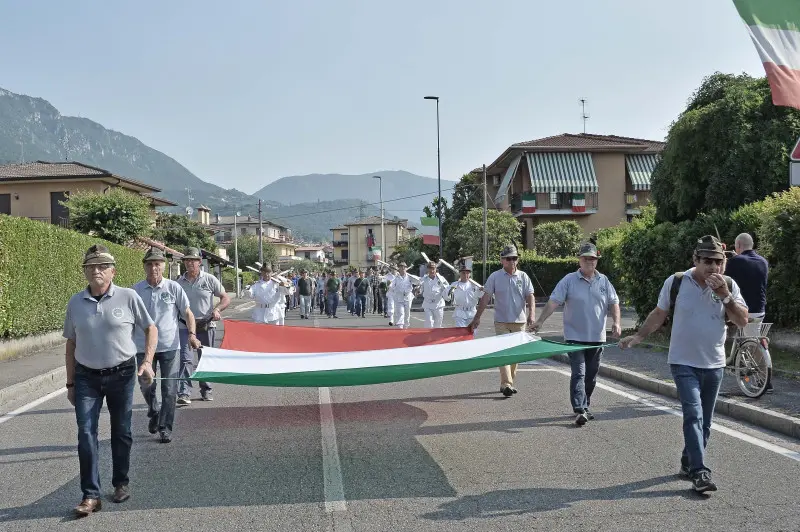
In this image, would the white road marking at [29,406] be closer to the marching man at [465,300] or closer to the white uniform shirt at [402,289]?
the marching man at [465,300]

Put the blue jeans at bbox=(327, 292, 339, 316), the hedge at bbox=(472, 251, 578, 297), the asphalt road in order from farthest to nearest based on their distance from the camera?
the hedge at bbox=(472, 251, 578, 297)
the blue jeans at bbox=(327, 292, 339, 316)
the asphalt road

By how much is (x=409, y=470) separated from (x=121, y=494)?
2279mm

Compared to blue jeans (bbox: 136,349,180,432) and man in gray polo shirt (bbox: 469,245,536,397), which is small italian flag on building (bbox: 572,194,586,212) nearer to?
man in gray polo shirt (bbox: 469,245,536,397)

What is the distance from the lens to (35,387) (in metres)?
12.1

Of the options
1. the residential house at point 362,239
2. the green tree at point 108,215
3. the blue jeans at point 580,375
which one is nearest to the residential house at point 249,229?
the residential house at point 362,239

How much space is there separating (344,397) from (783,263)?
7700 mm

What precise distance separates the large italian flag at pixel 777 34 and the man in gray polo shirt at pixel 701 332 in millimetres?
4050

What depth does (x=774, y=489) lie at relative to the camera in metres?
5.85

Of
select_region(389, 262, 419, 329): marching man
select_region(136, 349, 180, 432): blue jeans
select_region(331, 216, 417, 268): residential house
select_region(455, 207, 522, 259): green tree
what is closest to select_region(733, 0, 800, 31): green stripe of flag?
select_region(136, 349, 180, 432): blue jeans

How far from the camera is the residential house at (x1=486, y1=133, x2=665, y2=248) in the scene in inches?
2151

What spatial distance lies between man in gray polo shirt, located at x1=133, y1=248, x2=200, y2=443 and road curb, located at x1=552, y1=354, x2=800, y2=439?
5554mm

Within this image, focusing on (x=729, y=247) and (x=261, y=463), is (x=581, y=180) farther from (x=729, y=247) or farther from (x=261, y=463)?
(x=261, y=463)

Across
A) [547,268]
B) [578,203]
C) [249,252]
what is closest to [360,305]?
[547,268]

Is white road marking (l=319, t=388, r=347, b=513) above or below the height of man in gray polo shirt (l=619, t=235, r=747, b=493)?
below
